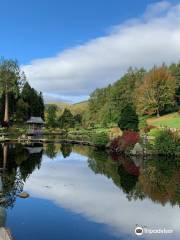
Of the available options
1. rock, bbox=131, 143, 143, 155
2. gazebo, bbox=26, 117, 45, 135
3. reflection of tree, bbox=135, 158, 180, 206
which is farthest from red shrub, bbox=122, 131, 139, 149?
gazebo, bbox=26, 117, 45, 135

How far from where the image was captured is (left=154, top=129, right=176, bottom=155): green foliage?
44219 millimetres

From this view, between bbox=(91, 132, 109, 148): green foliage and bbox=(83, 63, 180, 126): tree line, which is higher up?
bbox=(83, 63, 180, 126): tree line

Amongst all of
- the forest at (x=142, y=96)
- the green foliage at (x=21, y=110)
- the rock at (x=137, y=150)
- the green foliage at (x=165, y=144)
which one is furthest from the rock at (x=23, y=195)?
the green foliage at (x=21, y=110)

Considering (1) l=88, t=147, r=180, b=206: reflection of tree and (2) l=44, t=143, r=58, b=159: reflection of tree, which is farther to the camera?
(2) l=44, t=143, r=58, b=159: reflection of tree

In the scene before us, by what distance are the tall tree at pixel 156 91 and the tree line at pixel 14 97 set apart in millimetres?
30189

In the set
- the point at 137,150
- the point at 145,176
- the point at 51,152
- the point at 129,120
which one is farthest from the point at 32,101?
the point at 145,176

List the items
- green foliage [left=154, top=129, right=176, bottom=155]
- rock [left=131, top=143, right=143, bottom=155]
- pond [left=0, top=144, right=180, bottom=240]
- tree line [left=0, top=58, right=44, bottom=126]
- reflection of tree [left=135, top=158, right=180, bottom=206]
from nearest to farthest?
pond [left=0, top=144, right=180, bottom=240]
reflection of tree [left=135, top=158, right=180, bottom=206]
green foliage [left=154, top=129, right=176, bottom=155]
rock [left=131, top=143, right=143, bottom=155]
tree line [left=0, top=58, right=44, bottom=126]

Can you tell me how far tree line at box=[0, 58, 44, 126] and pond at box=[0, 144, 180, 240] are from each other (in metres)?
55.8

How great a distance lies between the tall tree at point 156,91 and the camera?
8206 cm

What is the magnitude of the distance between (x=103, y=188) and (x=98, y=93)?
92.5 meters

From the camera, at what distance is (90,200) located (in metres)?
22.2

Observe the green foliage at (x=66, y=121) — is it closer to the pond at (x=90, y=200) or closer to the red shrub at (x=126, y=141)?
the red shrub at (x=126, y=141)

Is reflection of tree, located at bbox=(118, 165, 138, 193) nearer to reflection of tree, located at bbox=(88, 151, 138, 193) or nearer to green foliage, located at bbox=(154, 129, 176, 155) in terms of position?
reflection of tree, located at bbox=(88, 151, 138, 193)

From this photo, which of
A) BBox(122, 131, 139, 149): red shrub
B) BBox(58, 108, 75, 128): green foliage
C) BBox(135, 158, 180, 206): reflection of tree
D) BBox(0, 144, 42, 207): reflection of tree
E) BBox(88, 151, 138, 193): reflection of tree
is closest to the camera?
BBox(0, 144, 42, 207): reflection of tree
